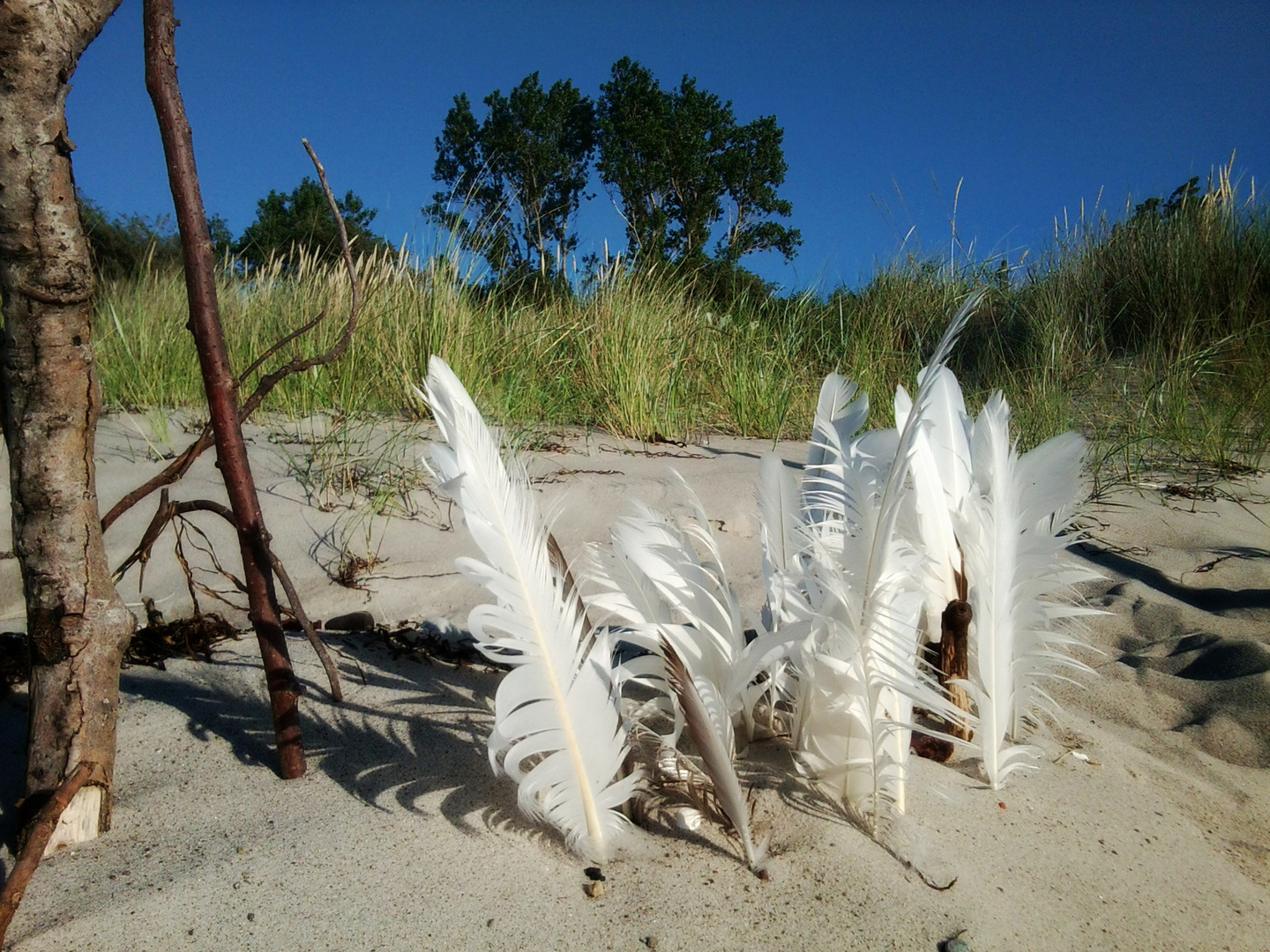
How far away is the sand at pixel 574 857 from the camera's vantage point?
1.21 metres

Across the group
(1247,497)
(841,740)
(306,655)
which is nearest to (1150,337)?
(1247,497)

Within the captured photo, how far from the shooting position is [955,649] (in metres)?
1.63

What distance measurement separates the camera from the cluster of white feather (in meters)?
1.29

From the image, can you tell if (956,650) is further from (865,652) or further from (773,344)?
(773,344)

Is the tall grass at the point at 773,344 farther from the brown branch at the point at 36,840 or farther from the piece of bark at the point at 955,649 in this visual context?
the brown branch at the point at 36,840

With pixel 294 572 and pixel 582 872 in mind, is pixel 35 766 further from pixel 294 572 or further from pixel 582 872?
pixel 294 572

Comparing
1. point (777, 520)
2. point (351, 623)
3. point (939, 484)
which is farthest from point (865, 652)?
point (351, 623)

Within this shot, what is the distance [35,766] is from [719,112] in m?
21.8

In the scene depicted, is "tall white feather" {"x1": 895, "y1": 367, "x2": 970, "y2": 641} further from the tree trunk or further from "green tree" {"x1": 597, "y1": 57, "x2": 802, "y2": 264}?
"green tree" {"x1": 597, "y1": 57, "x2": 802, "y2": 264}

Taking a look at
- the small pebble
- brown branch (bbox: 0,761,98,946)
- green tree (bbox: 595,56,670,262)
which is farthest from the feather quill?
green tree (bbox: 595,56,670,262)

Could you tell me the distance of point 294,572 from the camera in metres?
3.06

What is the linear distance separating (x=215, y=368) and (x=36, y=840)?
2.59 feet

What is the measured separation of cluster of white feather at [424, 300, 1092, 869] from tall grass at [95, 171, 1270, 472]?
285 centimetres

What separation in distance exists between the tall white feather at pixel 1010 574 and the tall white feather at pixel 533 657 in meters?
0.78
